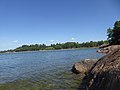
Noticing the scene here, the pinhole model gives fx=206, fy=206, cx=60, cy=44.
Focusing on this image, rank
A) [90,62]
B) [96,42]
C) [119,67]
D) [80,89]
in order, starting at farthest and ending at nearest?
[96,42]
[90,62]
[80,89]
[119,67]

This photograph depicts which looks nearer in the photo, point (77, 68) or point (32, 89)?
point (32, 89)

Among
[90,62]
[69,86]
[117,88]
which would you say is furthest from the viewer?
[90,62]

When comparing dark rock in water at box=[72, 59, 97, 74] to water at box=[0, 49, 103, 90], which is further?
water at box=[0, 49, 103, 90]

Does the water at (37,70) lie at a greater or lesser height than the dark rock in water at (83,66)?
lesser

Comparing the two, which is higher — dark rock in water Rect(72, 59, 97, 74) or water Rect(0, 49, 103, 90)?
dark rock in water Rect(72, 59, 97, 74)

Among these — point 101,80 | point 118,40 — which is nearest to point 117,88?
point 101,80

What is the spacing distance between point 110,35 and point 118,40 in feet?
42.8

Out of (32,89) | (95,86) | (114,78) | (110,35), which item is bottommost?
(32,89)

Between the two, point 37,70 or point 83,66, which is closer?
point 83,66

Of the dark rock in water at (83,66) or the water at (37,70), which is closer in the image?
the dark rock in water at (83,66)

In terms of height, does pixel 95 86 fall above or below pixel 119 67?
below

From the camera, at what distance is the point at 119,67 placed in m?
7.24

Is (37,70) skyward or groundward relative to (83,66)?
groundward

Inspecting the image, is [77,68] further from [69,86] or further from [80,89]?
[80,89]
